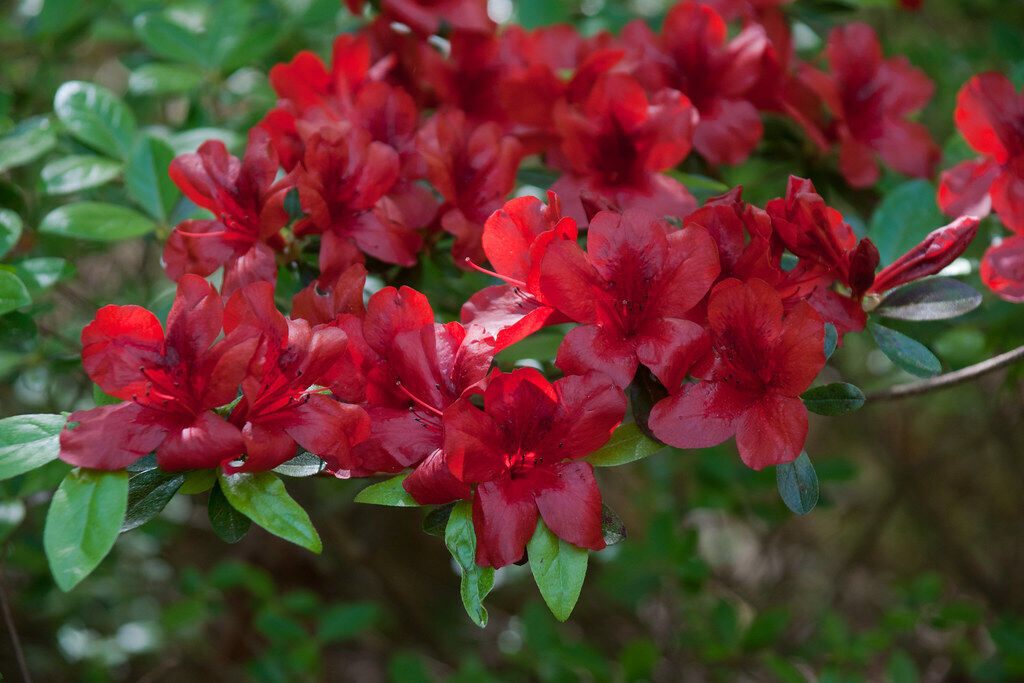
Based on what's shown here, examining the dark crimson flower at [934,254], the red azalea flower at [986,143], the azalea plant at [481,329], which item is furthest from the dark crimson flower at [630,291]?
the red azalea flower at [986,143]

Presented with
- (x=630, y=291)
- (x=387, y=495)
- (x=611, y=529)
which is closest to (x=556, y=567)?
(x=611, y=529)

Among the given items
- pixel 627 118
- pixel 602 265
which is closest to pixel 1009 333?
pixel 627 118

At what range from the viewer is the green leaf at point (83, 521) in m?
0.71

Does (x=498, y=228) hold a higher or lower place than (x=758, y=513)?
higher

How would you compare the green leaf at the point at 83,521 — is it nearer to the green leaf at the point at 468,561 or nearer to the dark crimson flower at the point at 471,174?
the green leaf at the point at 468,561

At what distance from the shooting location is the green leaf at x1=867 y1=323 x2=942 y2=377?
35.1 inches

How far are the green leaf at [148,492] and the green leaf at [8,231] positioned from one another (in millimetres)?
398

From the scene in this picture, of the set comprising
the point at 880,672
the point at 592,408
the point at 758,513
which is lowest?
the point at 880,672

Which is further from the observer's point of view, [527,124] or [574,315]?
[527,124]

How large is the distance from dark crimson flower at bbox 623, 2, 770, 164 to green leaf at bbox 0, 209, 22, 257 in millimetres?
875

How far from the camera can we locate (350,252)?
0.96m

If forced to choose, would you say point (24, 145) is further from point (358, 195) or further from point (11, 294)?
point (358, 195)

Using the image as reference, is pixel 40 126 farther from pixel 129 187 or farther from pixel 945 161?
pixel 945 161

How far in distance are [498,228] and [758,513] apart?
1271mm
